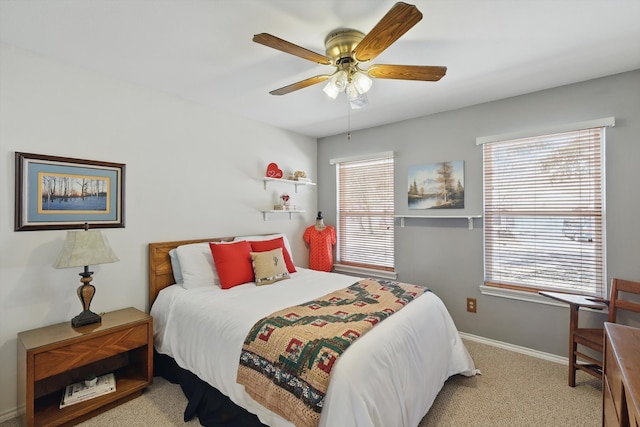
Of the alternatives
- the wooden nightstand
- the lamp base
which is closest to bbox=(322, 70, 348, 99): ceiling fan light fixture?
the wooden nightstand

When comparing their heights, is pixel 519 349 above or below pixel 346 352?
below

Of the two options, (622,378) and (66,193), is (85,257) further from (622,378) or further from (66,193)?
(622,378)

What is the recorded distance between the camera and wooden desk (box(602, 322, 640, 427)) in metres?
0.87

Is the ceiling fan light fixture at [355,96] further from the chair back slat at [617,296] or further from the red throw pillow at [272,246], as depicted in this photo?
the chair back slat at [617,296]

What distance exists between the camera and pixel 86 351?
1.92 metres

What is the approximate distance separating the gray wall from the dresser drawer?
279cm

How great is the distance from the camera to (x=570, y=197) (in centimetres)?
257

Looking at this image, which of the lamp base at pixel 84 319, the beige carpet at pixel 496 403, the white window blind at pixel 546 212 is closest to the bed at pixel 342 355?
the beige carpet at pixel 496 403

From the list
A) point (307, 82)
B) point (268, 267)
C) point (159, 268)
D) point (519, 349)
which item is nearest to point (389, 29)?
point (307, 82)

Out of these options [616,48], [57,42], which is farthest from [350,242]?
[57,42]

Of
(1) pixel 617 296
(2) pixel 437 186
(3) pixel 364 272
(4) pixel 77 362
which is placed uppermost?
(2) pixel 437 186

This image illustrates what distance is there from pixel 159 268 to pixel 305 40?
2.27m

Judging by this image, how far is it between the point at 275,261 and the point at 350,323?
1283mm

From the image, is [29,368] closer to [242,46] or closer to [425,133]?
[242,46]
